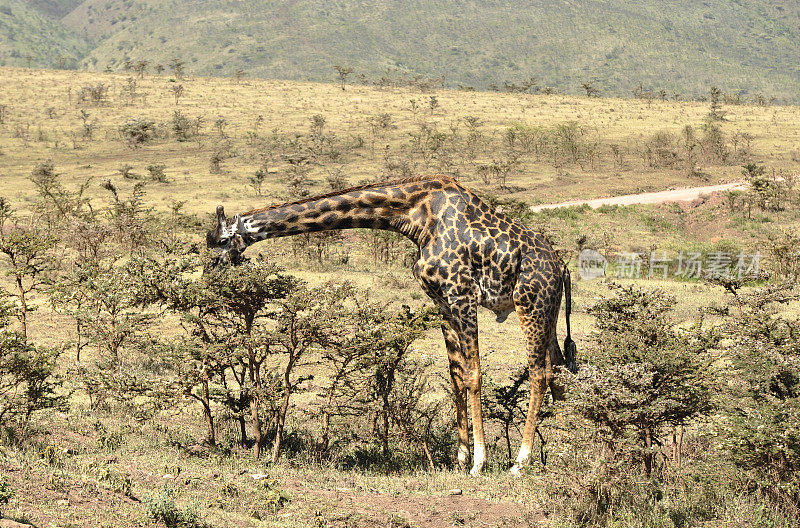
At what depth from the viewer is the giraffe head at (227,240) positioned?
8547 mm

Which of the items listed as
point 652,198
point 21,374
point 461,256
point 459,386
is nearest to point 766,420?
point 459,386

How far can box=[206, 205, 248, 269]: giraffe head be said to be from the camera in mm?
8547

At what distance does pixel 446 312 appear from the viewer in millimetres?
9117

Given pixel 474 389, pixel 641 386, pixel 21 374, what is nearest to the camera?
pixel 641 386

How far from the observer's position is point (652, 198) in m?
41.7

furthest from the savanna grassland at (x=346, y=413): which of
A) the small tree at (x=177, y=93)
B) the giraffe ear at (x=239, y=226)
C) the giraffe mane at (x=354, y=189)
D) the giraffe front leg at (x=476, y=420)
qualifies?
the small tree at (x=177, y=93)

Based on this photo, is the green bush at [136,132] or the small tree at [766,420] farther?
the green bush at [136,132]

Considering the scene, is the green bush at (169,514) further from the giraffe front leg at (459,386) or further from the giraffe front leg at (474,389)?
the giraffe front leg at (459,386)

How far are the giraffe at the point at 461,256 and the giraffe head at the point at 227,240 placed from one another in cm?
3

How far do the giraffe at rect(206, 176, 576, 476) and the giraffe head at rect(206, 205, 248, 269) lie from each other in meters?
0.03

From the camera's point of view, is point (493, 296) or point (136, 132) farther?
point (136, 132)

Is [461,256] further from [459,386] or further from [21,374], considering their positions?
[21,374]

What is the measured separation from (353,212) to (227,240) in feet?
5.10

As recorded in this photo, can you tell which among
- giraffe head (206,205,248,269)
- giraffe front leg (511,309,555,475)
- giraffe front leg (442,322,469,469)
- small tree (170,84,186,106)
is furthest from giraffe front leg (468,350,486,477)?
small tree (170,84,186,106)
